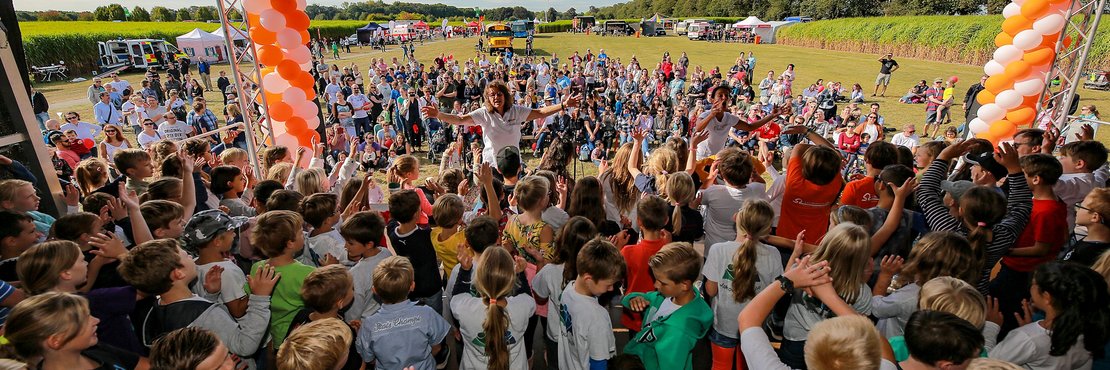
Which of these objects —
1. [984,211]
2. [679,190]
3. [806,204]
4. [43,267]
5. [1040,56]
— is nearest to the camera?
[43,267]

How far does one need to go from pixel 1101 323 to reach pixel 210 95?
26979mm

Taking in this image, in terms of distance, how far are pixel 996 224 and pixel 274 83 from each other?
26.7 feet

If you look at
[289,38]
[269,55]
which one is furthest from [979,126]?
[269,55]

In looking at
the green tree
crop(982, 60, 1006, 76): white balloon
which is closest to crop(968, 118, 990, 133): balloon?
crop(982, 60, 1006, 76): white balloon

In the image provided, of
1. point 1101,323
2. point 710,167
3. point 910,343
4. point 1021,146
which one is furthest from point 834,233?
point 1021,146

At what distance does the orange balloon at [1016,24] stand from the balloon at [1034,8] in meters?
0.12

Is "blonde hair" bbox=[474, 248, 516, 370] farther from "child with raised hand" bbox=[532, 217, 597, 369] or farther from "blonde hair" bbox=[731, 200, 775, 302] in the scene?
"blonde hair" bbox=[731, 200, 775, 302]

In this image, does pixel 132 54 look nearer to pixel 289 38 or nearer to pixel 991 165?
pixel 289 38

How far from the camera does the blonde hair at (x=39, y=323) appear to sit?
73.2 inches

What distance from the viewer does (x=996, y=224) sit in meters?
3.11

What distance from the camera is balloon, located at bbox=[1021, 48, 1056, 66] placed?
716cm

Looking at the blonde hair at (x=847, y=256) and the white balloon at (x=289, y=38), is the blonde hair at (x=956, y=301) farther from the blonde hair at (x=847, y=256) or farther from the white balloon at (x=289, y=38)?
→ the white balloon at (x=289, y=38)

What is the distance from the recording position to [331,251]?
3254mm

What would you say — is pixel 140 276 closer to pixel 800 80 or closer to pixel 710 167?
pixel 710 167
